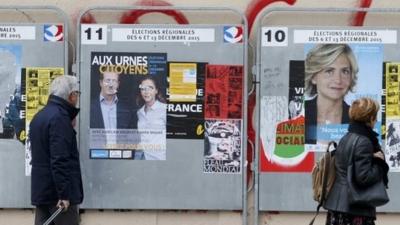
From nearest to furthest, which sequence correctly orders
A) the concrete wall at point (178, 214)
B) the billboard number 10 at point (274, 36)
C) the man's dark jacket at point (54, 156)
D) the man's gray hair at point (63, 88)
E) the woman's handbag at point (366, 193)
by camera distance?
1. the woman's handbag at point (366, 193)
2. the man's dark jacket at point (54, 156)
3. the man's gray hair at point (63, 88)
4. the billboard number 10 at point (274, 36)
5. the concrete wall at point (178, 214)

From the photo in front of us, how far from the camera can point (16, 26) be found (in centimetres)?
705

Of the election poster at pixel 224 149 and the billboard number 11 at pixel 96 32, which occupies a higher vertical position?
the billboard number 11 at pixel 96 32

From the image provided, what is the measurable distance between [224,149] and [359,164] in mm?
2046

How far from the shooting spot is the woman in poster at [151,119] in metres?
7.06

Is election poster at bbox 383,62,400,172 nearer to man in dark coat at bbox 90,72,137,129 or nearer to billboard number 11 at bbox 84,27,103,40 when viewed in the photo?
man in dark coat at bbox 90,72,137,129

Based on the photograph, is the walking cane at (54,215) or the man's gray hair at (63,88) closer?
the walking cane at (54,215)

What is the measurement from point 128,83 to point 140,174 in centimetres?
77

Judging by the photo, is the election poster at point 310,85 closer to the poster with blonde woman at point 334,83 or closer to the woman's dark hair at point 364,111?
the poster with blonde woman at point 334,83

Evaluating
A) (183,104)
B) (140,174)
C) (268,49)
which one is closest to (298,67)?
(268,49)

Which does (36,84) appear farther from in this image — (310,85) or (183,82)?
(310,85)

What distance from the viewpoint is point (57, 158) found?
19.0ft

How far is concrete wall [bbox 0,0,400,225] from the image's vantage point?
7.11m

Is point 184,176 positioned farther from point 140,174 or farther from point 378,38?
point 378,38

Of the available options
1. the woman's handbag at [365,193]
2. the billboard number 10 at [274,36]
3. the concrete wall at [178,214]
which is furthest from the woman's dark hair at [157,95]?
the woman's handbag at [365,193]
